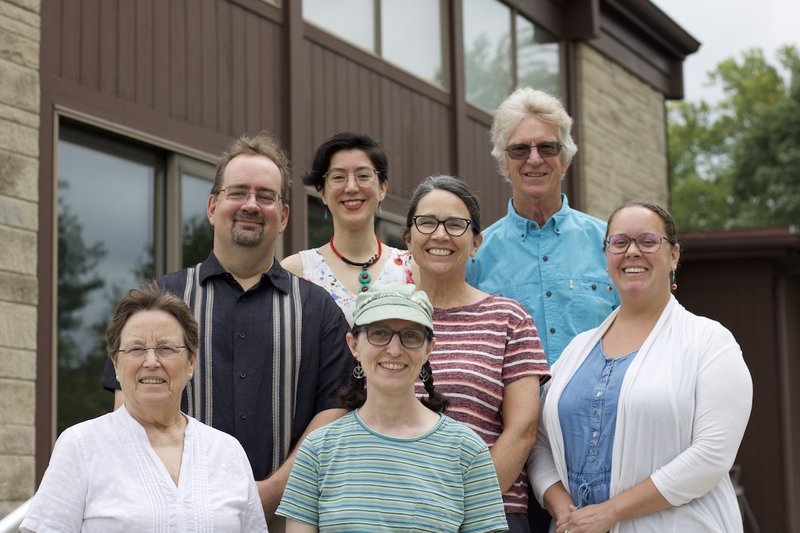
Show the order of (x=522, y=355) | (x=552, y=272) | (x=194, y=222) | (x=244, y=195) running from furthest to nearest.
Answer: (x=194, y=222)
(x=552, y=272)
(x=244, y=195)
(x=522, y=355)

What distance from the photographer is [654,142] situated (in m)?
15.8

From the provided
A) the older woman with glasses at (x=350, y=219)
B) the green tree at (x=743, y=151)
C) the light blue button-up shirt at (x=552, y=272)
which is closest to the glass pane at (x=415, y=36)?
the older woman with glasses at (x=350, y=219)

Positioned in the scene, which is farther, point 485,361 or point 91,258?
point 91,258

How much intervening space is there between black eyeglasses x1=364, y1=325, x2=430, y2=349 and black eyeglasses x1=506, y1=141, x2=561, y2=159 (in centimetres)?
130

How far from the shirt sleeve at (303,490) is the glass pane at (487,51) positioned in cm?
890

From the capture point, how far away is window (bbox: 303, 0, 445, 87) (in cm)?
996

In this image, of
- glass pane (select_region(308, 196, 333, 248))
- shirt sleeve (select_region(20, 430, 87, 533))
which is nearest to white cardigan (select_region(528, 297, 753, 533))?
shirt sleeve (select_region(20, 430, 87, 533))

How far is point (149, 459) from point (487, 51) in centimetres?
974

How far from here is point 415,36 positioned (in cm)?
1127

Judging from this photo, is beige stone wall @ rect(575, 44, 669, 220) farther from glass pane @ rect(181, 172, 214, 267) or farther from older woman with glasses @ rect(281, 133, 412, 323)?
older woman with glasses @ rect(281, 133, 412, 323)

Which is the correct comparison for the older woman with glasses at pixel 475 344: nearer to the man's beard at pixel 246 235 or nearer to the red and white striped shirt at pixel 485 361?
the red and white striped shirt at pixel 485 361

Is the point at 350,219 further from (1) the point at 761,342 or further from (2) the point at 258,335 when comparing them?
(1) the point at 761,342

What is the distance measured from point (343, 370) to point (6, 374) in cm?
309

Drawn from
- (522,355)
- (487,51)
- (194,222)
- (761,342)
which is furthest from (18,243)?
(761,342)
